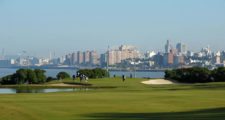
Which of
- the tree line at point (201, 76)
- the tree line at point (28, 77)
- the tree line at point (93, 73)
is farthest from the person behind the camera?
the tree line at point (93, 73)

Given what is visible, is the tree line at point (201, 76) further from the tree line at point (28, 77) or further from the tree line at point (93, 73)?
the tree line at point (28, 77)

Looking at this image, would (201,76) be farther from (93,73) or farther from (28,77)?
(28,77)

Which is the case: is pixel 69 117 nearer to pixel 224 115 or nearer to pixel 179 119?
pixel 179 119

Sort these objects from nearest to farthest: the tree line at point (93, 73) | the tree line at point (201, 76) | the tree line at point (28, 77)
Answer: the tree line at point (28, 77) < the tree line at point (201, 76) < the tree line at point (93, 73)

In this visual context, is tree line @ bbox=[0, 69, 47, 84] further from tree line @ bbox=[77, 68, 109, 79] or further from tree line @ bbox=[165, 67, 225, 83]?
tree line @ bbox=[165, 67, 225, 83]

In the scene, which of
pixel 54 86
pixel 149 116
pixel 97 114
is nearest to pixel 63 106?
pixel 97 114

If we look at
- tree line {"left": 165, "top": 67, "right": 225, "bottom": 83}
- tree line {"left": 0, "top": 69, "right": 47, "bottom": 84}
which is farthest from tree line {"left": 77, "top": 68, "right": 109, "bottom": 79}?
tree line {"left": 165, "top": 67, "right": 225, "bottom": 83}

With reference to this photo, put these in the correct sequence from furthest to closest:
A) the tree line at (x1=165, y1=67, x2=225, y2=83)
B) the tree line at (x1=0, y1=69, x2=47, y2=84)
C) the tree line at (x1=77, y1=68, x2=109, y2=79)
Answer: the tree line at (x1=77, y1=68, x2=109, y2=79) → the tree line at (x1=165, y1=67, x2=225, y2=83) → the tree line at (x1=0, y1=69, x2=47, y2=84)

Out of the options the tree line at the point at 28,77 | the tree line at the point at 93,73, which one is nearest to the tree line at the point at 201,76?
the tree line at the point at 93,73

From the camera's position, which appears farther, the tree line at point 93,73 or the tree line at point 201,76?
the tree line at point 93,73

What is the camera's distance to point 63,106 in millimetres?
26547

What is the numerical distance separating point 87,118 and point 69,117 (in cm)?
69

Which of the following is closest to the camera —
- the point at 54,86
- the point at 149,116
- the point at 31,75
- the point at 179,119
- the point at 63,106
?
the point at 179,119

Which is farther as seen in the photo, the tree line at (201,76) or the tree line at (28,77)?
the tree line at (201,76)
